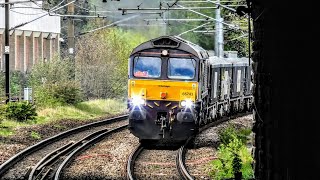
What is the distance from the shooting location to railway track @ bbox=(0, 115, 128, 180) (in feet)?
52.1

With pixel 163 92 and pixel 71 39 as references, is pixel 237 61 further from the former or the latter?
pixel 163 92

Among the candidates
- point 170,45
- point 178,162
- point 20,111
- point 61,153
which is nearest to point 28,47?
point 20,111

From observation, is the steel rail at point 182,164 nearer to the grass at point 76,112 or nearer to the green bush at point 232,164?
the green bush at point 232,164

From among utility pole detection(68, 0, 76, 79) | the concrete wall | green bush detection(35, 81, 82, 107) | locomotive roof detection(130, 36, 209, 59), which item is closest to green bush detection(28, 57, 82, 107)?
green bush detection(35, 81, 82, 107)

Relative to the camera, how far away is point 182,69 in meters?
19.5

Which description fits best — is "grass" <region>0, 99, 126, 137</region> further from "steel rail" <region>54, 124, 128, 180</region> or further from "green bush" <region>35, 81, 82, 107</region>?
"steel rail" <region>54, 124, 128, 180</region>

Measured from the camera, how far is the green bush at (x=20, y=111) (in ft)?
87.0

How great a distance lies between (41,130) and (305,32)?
19.3m

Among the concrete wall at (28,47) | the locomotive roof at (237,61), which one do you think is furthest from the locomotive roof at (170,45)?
the concrete wall at (28,47)

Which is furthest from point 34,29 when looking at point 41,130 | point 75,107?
point 41,130

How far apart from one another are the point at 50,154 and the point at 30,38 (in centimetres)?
3386

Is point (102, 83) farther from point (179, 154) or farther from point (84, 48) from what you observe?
point (179, 154)

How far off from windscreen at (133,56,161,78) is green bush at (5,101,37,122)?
818 centimetres

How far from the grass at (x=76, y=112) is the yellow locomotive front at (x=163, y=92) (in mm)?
5343
